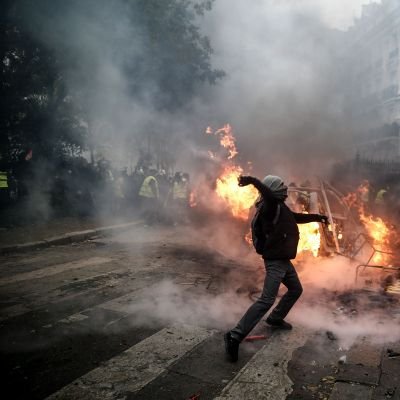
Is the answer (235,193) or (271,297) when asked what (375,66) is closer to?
(235,193)

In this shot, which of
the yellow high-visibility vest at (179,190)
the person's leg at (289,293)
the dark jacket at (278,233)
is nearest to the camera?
the dark jacket at (278,233)

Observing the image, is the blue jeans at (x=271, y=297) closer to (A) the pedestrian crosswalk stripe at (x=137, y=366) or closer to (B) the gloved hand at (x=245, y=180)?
(A) the pedestrian crosswalk stripe at (x=137, y=366)

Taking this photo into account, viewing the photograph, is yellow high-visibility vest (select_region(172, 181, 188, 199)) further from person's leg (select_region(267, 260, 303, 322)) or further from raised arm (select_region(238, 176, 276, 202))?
raised arm (select_region(238, 176, 276, 202))

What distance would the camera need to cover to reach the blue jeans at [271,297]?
3.68 meters

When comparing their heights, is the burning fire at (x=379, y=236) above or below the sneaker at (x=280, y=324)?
above

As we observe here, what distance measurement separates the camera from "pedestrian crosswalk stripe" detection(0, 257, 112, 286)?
625cm

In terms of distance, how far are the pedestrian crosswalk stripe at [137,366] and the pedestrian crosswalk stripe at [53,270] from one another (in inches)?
120

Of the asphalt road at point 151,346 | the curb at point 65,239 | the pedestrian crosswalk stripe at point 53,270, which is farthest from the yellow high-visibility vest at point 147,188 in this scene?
the asphalt road at point 151,346

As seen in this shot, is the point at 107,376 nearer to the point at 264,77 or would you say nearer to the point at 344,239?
the point at 344,239

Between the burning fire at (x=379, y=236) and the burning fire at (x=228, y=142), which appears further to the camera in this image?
the burning fire at (x=228, y=142)

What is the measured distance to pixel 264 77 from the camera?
17.0 m

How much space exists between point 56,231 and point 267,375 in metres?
8.09

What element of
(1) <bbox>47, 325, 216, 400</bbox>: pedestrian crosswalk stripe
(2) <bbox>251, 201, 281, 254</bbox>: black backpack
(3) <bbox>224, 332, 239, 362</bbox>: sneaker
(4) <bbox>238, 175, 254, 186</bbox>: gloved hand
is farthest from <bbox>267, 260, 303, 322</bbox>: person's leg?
(4) <bbox>238, 175, 254, 186</bbox>: gloved hand

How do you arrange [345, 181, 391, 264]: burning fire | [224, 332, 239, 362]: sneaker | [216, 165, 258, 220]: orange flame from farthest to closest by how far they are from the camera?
1. [216, 165, 258, 220]: orange flame
2. [345, 181, 391, 264]: burning fire
3. [224, 332, 239, 362]: sneaker
